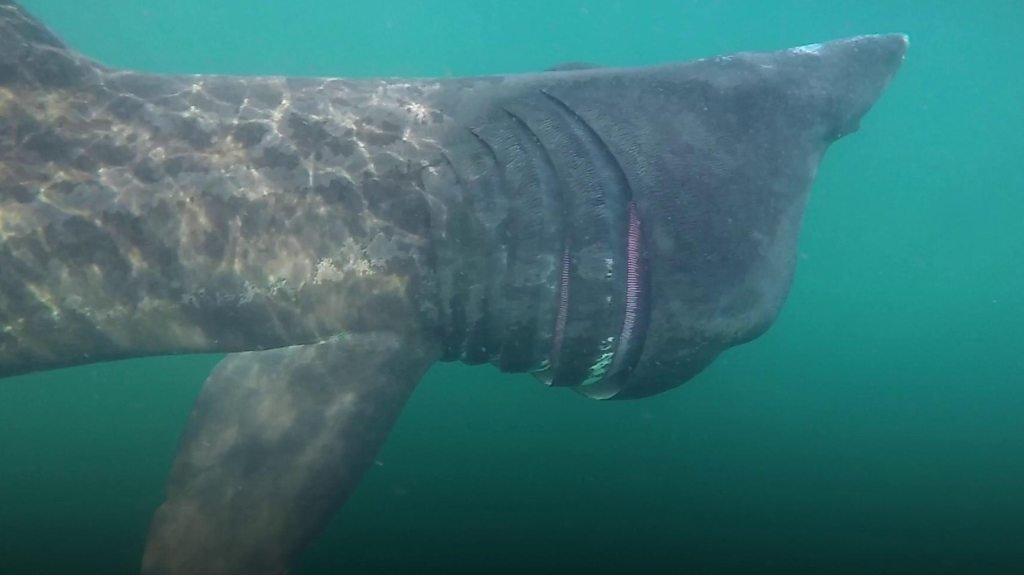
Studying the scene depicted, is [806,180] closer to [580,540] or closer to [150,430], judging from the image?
[580,540]

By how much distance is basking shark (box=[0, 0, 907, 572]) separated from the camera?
4465 millimetres

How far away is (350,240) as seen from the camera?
16.1 ft

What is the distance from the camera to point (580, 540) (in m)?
8.38

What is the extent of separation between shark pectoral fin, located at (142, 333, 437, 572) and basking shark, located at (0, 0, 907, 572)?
0.05 feet

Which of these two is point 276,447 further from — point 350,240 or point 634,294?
point 634,294

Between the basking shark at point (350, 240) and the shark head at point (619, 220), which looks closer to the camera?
the basking shark at point (350, 240)

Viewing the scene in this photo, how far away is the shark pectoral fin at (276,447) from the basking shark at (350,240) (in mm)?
16

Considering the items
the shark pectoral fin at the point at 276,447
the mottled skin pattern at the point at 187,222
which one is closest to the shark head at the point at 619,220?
the mottled skin pattern at the point at 187,222

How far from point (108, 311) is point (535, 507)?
6276 mm

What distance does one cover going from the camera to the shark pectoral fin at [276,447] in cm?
392

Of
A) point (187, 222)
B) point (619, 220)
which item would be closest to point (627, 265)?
point (619, 220)

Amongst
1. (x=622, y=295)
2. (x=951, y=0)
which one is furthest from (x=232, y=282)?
(x=951, y=0)

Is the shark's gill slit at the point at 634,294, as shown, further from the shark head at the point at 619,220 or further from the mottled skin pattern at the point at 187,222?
the mottled skin pattern at the point at 187,222

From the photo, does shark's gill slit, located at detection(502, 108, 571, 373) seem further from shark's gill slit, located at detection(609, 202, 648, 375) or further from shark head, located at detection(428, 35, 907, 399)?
shark's gill slit, located at detection(609, 202, 648, 375)
